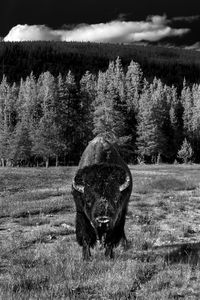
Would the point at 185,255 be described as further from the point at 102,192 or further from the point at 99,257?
the point at 102,192

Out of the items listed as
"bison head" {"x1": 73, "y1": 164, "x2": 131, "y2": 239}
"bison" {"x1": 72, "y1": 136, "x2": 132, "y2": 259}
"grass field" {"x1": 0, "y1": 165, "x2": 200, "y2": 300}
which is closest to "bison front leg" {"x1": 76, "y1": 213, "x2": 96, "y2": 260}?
"bison" {"x1": 72, "y1": 136, "x2": 132, "y2": 259}

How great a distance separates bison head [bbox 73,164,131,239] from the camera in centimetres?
805

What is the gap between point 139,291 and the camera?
696 cm

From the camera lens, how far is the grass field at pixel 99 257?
6949mm

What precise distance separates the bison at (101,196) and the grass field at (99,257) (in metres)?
0.44

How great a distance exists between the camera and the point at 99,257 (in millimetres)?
8727

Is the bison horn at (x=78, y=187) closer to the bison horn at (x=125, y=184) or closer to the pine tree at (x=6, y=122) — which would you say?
the bison horn at (x=125, y=184)

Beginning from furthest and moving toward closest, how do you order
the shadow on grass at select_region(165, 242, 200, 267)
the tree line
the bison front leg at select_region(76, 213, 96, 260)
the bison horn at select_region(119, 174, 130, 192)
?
the tree line < the shadow on grass at select_region(165, 242, 200, 267) < the bison front leg at select_region(76, 213, 96, 260) < the bison horn at select_region(119, 174, 130, 192)

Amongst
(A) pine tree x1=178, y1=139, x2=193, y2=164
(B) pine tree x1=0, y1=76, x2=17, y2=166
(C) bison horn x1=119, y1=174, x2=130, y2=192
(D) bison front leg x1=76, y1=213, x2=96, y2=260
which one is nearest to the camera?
(C) bison horn x1=119, y1=174, x2=130, y2=192

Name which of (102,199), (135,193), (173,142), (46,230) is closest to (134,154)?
(173,142)

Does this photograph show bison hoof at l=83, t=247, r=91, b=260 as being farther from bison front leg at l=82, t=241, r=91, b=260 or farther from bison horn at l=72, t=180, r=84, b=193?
Result: bison horn at l=72, t=180, r=84, b=193

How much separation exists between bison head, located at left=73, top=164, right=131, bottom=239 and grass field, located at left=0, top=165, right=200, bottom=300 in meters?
0.81

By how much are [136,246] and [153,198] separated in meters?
10.7

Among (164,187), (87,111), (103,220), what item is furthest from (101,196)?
(87,111)
